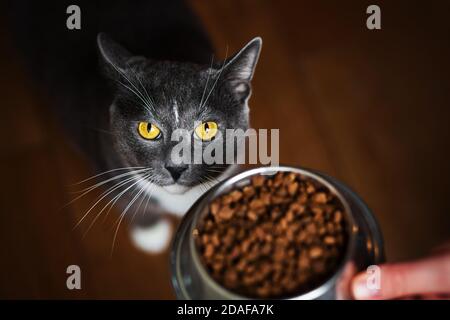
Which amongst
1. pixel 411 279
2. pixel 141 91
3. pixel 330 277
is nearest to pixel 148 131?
pixel 141 91

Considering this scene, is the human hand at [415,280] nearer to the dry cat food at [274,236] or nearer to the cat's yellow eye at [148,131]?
the dry cat food at [274,236]

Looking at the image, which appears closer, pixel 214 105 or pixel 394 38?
pixel 214 105

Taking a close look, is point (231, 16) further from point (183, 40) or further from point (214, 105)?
point (214, 105)

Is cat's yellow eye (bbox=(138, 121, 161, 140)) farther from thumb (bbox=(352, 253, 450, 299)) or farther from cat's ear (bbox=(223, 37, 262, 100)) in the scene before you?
thumb (bbox=(352, 253, 450, 299))

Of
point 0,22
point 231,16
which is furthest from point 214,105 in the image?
point 0,22

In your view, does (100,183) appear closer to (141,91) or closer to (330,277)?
(141,91)

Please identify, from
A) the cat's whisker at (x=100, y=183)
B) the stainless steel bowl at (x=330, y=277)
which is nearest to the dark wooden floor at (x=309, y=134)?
the cat's whisker at (x=100, y=183)
